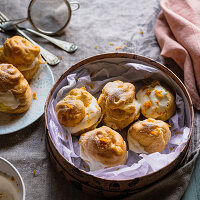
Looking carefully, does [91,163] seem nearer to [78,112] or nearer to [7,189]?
[78,112]

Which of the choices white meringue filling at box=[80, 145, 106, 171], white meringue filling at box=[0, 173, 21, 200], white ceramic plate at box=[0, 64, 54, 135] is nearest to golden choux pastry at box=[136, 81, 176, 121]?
white meringue filling at box=[80, 145, 106, 171]

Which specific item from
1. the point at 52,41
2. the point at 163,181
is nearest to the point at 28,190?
the point at 163,181

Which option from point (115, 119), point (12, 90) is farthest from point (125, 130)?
point (12, 90)

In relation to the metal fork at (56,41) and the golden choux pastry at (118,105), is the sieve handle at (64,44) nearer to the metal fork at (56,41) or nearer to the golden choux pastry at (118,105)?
the metal fork at (56,41)

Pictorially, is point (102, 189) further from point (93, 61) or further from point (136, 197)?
point (93, 61)

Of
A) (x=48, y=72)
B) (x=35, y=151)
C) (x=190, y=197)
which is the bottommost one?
(x=190, y=197)

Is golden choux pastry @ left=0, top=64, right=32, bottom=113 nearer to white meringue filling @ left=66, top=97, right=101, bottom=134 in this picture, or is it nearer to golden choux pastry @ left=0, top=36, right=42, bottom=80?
golden choux pastry @ left=0, top=36, right=42, bottom=80

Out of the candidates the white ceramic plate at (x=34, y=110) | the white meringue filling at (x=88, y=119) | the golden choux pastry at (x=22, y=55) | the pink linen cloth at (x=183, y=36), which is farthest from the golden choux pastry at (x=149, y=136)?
the golden choux pastry at (x=22, y=55)

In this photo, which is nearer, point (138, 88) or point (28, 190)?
point (28, 190)
